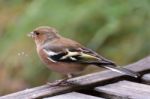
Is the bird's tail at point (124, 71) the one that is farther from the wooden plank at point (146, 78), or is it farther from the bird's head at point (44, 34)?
the bird's head at point (44, 34)

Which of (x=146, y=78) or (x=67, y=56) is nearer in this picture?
(x=146, y=78)

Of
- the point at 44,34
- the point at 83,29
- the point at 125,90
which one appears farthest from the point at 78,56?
the point at 83,29

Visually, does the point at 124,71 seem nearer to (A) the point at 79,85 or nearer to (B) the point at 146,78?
(B) the point at 146,78

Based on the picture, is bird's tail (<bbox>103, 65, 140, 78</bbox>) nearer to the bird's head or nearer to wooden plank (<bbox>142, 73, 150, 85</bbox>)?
wooden plank (<bbox>142, 73, 150, 85</bbox>)

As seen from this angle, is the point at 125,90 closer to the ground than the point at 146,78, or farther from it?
closer to the ground

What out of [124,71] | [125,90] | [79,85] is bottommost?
[125,90]

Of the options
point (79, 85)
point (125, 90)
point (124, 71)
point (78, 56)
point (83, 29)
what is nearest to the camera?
point (125, 90)

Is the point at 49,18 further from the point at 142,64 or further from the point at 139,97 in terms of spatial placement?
the point at 139,97
